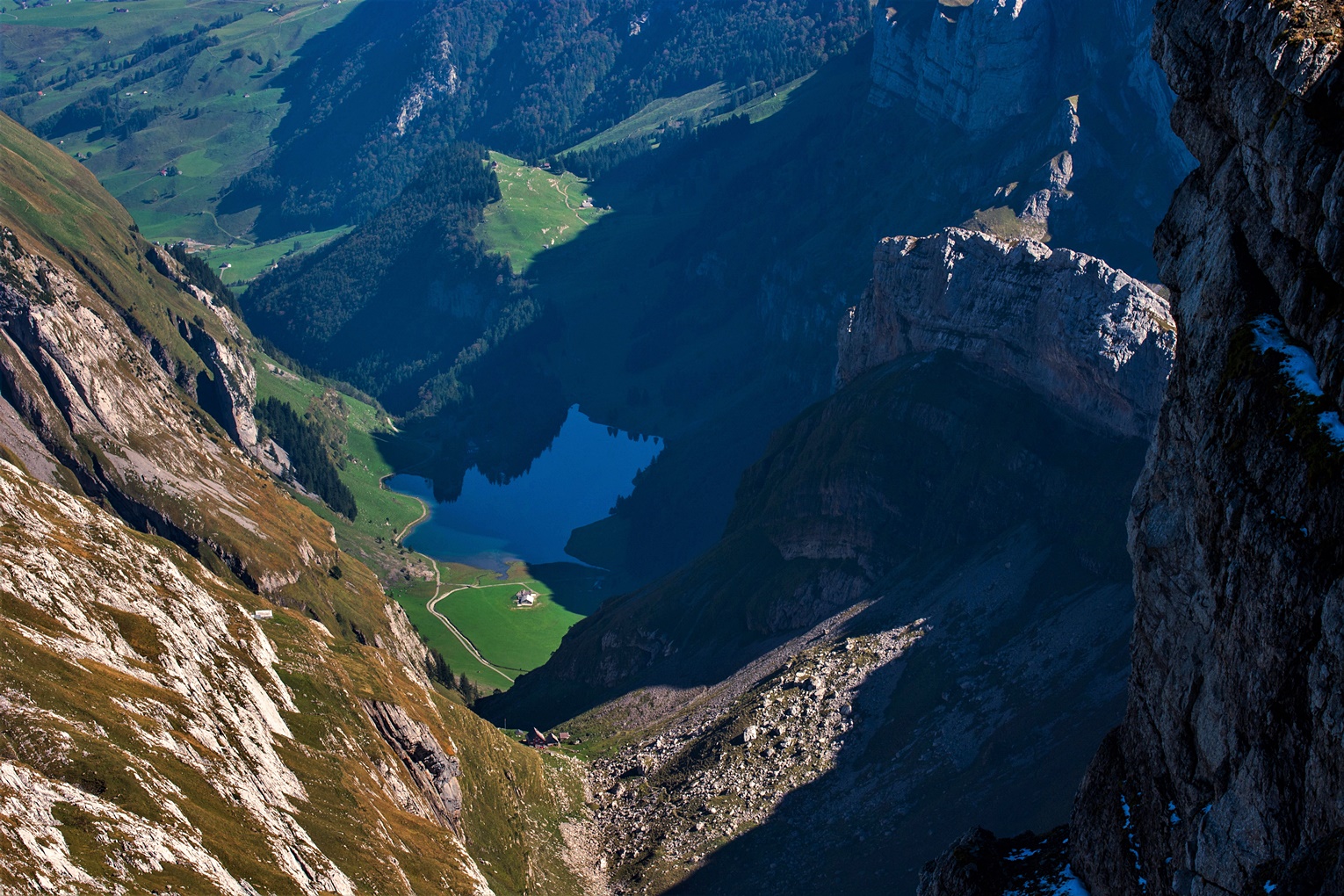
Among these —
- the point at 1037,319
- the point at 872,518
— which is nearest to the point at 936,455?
the point at 872,518

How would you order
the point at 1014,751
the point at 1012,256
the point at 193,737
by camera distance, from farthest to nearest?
the point at 1012,256, the point at 1014,751, the point at 193,737

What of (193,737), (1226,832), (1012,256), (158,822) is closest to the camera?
(1226,832)

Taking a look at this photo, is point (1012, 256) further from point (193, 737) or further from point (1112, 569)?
point (193, 737)

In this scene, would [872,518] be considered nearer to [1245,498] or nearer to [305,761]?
[305,761]

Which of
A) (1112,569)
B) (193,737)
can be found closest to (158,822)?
(193,737)

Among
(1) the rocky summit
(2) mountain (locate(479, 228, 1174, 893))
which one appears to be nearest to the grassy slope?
(1) the rocky summit

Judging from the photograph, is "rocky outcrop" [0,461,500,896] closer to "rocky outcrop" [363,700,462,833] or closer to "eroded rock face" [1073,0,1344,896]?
"rocky outcrop" [363,700,462,833]

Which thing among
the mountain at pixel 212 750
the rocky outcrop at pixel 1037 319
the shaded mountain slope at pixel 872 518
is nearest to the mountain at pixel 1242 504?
the mountain at pixel 212 750
